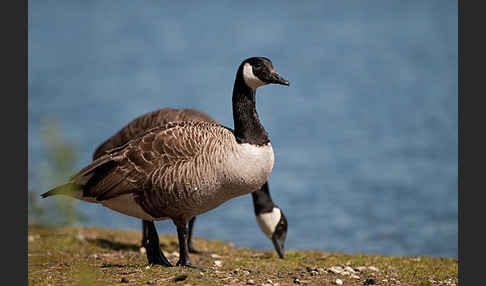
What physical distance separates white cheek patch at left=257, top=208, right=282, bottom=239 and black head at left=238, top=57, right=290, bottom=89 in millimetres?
4734

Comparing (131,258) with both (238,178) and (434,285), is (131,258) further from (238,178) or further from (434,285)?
(434,285)

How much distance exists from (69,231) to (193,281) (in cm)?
707

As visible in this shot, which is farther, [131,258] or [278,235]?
[278,235]

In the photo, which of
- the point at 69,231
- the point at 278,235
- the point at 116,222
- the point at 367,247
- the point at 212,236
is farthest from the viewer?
the point at 116,222

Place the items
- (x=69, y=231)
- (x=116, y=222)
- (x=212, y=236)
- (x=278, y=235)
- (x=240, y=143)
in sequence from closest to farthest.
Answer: (x=240, y=143) < (x=278, y=235) < (x=69, y=231) < (x=212, y=236) < (x=116, y=222)

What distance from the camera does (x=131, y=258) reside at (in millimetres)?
11227

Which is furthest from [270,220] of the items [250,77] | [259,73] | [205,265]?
[259,73]

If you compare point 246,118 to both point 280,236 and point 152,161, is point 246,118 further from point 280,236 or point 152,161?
point 280,236

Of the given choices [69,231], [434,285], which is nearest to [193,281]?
[434,285]

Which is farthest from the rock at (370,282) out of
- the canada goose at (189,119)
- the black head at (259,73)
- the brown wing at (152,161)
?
the canada goose at (189,119)

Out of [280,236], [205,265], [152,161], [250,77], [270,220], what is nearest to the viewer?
[152,161]

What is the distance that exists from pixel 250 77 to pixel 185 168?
5.48ft

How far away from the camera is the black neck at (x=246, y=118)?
8625 millimetres

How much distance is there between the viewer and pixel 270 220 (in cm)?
1307
